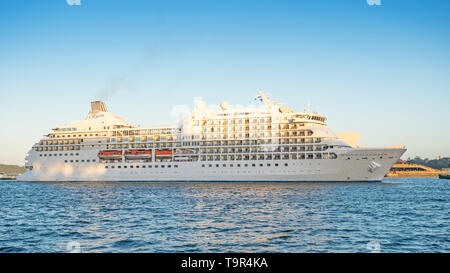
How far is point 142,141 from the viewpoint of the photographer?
256 ft

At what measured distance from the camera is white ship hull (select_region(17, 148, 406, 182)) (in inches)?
2400

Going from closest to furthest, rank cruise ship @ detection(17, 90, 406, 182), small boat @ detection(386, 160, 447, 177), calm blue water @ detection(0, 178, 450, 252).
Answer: calm blue water @ detection(0, 178, 450, 252), cruise ship @ detection(17, 90, 406, 182), small boat @ detection(386, 160, 447, 177)

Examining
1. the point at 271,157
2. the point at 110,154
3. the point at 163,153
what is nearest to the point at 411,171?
the point at 271,157

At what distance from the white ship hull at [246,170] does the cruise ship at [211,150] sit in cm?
16

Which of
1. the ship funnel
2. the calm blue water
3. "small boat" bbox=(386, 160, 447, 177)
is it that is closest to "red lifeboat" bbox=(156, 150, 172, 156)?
the ship funnel

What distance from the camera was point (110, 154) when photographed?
255 ft

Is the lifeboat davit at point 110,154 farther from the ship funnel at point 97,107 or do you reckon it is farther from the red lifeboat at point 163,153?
the ship funnel at point 97,107

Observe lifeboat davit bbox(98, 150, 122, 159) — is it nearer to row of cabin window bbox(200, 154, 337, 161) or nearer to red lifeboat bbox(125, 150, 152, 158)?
red lifeboat bbox(125, 150, 152, 158)

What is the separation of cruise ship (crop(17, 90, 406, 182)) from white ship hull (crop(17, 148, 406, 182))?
16 cm

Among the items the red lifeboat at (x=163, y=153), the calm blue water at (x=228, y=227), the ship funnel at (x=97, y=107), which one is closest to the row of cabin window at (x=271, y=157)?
the red lifeboat at (x=163, y=153)
